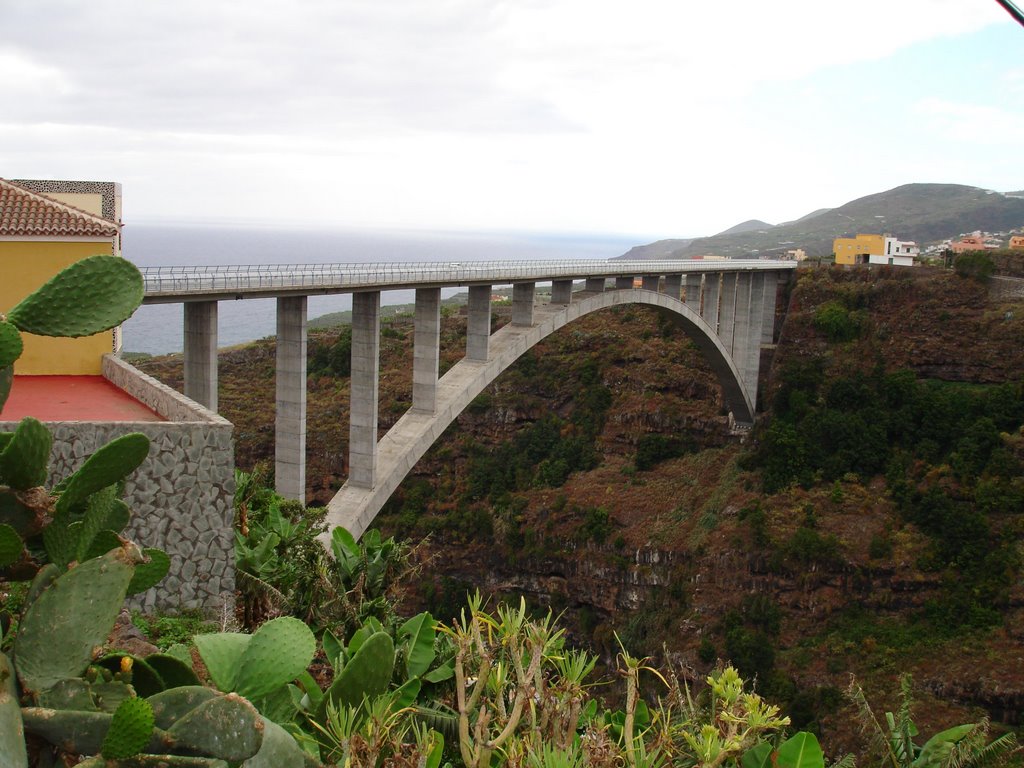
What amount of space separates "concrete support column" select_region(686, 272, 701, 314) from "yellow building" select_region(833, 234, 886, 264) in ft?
59.4

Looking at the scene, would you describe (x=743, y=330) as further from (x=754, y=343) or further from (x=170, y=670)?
(x=170, y=670)

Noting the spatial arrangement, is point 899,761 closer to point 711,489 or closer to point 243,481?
point 243,481

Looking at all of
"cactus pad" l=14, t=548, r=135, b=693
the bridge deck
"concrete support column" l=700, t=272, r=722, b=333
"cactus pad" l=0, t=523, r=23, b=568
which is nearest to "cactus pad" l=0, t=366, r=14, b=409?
"cactus pad" l=0, t=523, r=23, b=568

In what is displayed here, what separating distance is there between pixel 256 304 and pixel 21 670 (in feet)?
458

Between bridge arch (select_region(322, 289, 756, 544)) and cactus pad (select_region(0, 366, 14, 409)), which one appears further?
bridge arch (select_region(322, 289, 756, 544))

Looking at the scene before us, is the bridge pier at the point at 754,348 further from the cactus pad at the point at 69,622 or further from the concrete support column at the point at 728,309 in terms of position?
the cactus pad at the point at 69,622

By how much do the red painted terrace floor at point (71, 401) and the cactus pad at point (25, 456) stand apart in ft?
21.5

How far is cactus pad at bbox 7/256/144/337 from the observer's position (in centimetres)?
602

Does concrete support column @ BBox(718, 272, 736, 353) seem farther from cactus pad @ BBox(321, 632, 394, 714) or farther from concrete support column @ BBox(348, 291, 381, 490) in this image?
cactus pad @ BBox(321, 632, 394, 714)

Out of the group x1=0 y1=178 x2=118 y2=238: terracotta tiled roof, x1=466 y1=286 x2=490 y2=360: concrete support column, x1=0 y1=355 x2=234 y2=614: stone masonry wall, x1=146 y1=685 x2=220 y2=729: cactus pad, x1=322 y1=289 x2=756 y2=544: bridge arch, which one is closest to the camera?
x1=146 y1=685 x2=220 y2=729: cactus pad

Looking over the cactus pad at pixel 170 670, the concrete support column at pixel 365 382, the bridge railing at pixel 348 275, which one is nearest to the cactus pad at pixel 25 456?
the cactus pad at pixel 170 670

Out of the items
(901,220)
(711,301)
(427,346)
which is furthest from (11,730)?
(901,220)

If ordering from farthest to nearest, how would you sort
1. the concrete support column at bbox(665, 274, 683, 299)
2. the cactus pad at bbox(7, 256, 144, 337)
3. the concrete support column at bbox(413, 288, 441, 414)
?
1. the concrete support column at bbox(665, 274, 683, 299)
2. the concrete support column at bbox(413, 288, 441, 414)
3. the cactus pad at bbox(7, 256, 144, 337)

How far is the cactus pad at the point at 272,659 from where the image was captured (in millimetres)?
5906
